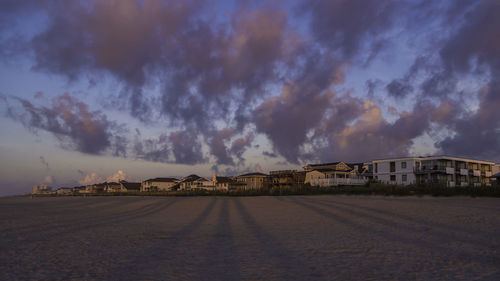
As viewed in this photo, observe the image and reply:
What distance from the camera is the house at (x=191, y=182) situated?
10141cm

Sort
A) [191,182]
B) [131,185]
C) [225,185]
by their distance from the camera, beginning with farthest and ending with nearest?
[131,185]
[191,182]
[225,185]

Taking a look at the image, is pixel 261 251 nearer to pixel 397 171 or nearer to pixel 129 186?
pixel 397 171

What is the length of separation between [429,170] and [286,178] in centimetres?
3055

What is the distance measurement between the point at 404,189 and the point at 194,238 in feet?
85.6

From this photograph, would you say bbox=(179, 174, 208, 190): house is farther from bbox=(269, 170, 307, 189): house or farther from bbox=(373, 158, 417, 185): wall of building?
bbox=(373, 158, 417, 185): wall of building

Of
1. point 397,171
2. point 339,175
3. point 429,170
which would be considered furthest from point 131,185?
point 429,170

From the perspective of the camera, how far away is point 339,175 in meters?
66.8

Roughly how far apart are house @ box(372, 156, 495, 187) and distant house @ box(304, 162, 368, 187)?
523 centimetres

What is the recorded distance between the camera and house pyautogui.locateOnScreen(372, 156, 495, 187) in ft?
180

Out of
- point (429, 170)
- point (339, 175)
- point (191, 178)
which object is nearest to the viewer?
point (429, 170)

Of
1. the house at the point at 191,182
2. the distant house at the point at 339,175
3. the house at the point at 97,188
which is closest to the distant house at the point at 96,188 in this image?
the house at the point at 97,188

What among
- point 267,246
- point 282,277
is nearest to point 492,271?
point 282,277

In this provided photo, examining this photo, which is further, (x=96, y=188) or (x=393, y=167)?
(x=96, y=188)

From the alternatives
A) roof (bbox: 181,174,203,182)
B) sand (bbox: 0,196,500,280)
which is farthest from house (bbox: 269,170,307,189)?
sand (bbox: 0,196,500,280)
